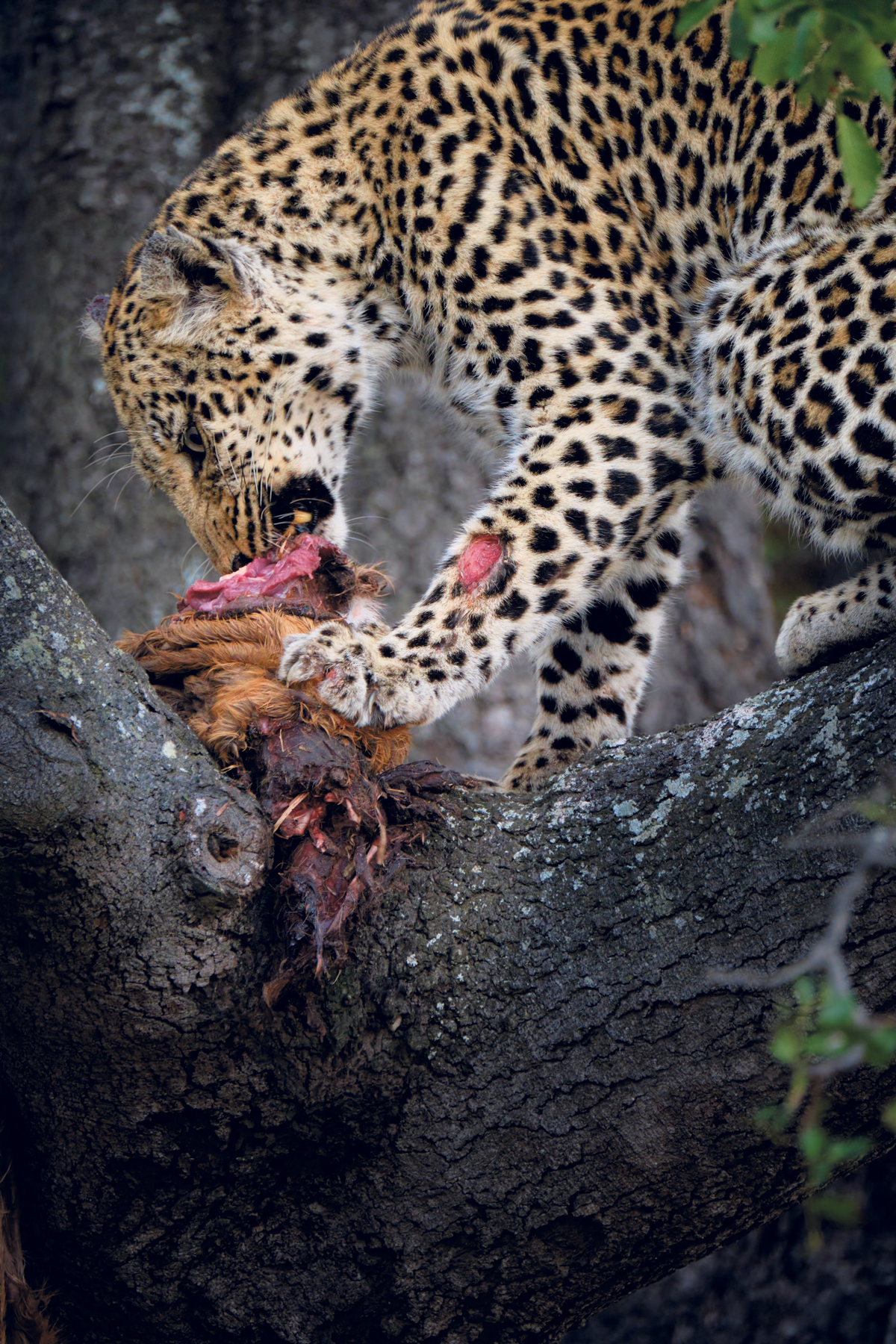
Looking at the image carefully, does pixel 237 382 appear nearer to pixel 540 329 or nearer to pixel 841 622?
pixel 540 329

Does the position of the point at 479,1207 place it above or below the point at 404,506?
below

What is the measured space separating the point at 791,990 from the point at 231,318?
2862 mm

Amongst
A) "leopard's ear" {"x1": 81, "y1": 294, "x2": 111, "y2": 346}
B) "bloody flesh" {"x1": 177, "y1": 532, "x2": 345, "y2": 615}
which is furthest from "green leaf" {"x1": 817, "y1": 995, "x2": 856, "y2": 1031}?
"leopard's ear" {"x1": 81, "y1": 294, "x2": 111, "y2": 346}

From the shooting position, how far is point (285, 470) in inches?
175

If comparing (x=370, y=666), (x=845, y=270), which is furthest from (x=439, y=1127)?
(x=845, y=270)

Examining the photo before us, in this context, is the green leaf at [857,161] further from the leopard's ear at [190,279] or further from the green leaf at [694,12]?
the leopard's ear at [190,279]

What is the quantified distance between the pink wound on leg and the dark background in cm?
180

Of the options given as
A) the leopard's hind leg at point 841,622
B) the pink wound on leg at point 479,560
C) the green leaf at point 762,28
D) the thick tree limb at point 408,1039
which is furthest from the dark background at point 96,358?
the green leaf at point 762,28

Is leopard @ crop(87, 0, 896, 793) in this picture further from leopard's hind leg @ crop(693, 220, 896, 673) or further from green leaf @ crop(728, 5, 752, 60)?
green leaf @ crop(728, 5, 752, 60)

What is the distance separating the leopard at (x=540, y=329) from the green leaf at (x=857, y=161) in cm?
133

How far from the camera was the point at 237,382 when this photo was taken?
14.4 ft

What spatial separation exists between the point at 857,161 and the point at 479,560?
1897 mm

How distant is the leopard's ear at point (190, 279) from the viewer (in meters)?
4.18

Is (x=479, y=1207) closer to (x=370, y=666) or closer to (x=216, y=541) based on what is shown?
(x=370, y=666)
